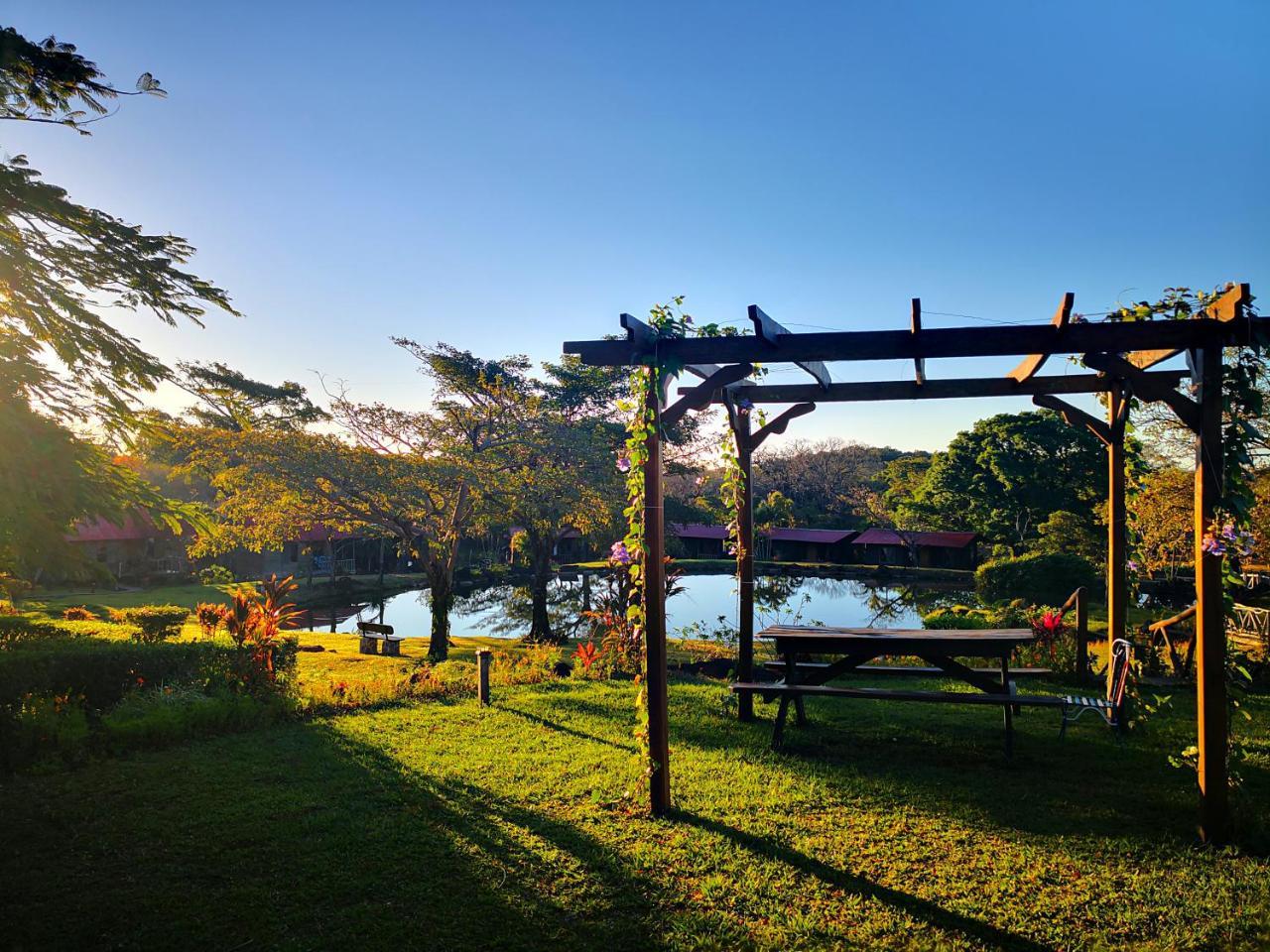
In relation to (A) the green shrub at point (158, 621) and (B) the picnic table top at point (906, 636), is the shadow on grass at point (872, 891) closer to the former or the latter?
(B) the picnic table top at point (906, 636)

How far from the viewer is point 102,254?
7.23m

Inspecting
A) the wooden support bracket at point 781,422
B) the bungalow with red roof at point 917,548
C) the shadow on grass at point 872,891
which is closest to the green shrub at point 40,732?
the shadow on grass at point 872,891

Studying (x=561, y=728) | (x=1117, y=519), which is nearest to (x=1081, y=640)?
(x=1117, y=519)

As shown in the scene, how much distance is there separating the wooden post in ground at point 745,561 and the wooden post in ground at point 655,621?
2204 mm

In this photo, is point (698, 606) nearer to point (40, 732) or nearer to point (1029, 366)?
point (1029, 366)

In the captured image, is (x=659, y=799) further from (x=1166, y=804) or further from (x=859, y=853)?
(x=1166, y=804)

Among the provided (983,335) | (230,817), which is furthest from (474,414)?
(983,335)

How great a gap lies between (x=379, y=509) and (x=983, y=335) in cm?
1308

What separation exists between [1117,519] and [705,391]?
15.1 feet

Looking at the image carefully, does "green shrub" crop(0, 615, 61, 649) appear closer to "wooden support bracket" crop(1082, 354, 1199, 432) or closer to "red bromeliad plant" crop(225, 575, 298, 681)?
"red bromeliad plant" crop(225, 575, 298, 681)

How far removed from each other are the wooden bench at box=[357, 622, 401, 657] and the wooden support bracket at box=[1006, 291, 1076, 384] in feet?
41.6

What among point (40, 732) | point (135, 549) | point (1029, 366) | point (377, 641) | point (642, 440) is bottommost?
point (377, 641)

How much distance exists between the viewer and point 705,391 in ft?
18.3

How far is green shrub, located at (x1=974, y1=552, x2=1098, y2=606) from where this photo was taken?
22.6 m
